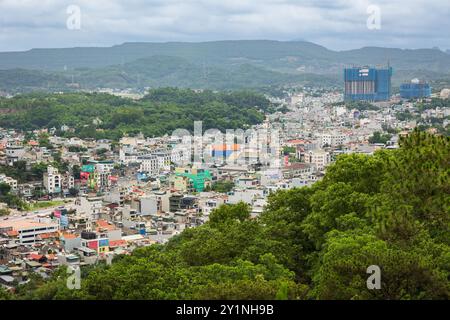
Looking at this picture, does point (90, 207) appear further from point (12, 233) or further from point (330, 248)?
point (330, 248)

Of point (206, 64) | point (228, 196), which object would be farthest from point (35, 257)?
point (206, 64)

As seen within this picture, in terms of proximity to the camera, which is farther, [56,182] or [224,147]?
[224,147]

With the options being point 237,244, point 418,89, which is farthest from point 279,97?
point 237,244

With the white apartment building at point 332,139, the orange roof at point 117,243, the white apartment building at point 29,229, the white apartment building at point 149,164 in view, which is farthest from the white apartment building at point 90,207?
the white apartment building at point 332,139

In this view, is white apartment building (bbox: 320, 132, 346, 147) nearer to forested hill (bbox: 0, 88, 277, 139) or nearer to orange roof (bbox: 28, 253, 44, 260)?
forested hill (bbox: 0, 88, 277, 139)

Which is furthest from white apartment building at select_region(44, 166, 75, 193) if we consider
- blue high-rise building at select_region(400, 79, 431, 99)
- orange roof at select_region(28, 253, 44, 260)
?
blue high-rise building at select_region(400, 79, 431, 99)
